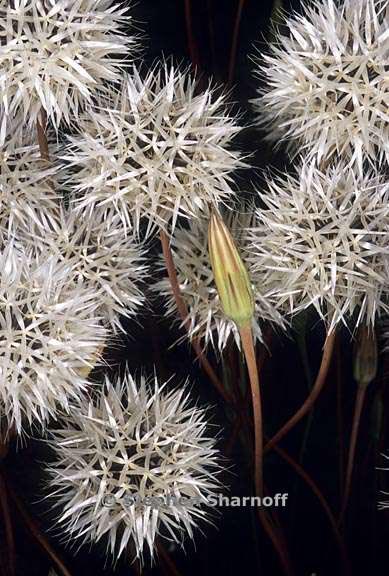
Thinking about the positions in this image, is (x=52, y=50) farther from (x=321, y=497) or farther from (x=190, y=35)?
(x=321, y=497)

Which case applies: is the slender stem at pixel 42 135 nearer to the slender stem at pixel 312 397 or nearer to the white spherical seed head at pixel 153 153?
the white spherical seed head at pixel 153 153

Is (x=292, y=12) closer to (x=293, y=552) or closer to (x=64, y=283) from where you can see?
(x=64, y=283)

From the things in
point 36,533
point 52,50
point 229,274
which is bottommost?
point 36,533

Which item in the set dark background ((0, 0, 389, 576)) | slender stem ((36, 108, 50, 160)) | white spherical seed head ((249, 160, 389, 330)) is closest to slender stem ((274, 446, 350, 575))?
dark background ((0, 0, 389, 576))

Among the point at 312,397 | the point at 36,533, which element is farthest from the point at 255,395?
the point at 36,533

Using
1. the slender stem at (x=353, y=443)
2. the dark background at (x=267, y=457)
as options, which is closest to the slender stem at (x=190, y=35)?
the dark background at (x=267, y=457)

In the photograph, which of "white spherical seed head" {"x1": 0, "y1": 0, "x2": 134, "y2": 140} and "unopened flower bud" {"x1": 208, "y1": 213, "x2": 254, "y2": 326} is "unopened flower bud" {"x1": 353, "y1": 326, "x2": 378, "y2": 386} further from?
"white spherical seed head" {"x1": 0, "y1": 0, "x2": 134, "y2": 140}
